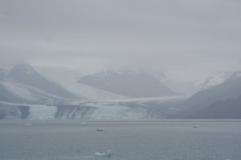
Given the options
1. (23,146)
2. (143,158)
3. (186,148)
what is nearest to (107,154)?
(143,158)

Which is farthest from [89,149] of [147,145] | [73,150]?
[147,145]

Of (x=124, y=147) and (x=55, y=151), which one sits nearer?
(x=55, y=151)

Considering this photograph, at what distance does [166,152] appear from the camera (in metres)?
81.6

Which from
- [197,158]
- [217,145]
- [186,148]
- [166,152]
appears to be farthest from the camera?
[217,145]

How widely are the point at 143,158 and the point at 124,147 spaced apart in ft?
54.8

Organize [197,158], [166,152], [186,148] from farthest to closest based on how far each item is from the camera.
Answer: [186,148]
[166,152]
[197,158]

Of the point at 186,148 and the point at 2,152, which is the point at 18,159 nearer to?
the point at 2,152

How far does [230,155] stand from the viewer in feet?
251

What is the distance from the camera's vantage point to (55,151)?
8338 centimetres

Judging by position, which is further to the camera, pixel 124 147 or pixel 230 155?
pixel 124 147

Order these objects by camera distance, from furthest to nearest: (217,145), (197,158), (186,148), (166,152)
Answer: (217,145)
(186,148)
(166,152)
(197,158)

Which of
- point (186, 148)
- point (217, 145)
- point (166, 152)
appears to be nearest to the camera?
point (166, 152)

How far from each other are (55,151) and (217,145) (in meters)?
25.4

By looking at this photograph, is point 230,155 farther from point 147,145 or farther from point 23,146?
point 23,146
